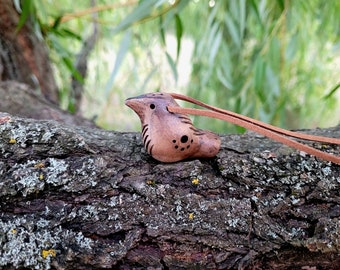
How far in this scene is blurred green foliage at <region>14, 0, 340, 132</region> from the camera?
125cm

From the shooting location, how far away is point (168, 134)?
642 mm

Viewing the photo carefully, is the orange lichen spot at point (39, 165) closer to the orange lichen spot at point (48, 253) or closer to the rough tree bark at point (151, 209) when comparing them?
the rough tree bark at point (151, 209)

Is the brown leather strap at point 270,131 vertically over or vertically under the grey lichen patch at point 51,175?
over

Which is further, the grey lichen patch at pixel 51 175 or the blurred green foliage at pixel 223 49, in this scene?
the blurred green foliage at pixel 223 49

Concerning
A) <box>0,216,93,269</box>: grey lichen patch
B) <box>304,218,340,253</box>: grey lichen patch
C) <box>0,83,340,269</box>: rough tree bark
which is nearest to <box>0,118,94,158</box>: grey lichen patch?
<box>0,83,340,269</box>: rough tree bark

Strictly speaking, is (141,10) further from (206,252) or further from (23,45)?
(206,252)

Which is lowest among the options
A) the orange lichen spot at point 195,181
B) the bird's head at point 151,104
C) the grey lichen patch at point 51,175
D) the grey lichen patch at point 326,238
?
the grey lichen patch at point 326,238

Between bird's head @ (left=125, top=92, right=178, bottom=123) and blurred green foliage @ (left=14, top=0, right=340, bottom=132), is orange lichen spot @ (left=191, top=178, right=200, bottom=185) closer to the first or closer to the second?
bird's head @ (left=125, top=92, right=178, bottom=123)

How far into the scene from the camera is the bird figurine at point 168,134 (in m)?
0.64

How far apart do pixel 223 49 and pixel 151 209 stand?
105cm

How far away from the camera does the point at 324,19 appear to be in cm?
155

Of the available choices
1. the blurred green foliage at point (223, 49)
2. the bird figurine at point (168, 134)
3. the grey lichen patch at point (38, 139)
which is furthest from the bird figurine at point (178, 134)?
the blurred green foliage at point (223, 49)

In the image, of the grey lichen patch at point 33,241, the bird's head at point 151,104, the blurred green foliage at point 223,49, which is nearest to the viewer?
the grey lichen patch at point 33,241

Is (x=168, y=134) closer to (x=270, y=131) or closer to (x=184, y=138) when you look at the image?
(x=184, y=138)
